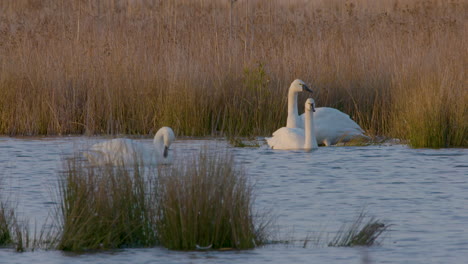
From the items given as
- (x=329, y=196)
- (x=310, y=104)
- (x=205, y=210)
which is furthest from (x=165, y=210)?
(x=310, y=104)

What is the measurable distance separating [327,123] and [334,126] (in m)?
0.10

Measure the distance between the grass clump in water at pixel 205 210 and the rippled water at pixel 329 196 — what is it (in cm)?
12

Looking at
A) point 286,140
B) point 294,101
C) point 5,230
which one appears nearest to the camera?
point 5,230

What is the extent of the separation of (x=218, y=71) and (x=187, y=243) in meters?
7.47

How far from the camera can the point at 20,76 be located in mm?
13398

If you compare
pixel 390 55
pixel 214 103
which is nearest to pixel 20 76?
pixel 214 103

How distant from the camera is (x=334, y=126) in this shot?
12383 mm

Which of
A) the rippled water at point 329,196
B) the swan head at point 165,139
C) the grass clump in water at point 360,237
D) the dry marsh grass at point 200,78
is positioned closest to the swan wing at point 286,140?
the rippled water at point 329,196

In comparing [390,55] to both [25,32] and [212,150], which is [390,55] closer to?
[25,32]

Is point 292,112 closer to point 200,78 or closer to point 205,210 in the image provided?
point 200,78

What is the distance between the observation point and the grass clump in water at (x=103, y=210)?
6.18 m

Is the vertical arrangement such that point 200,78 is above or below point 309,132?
above

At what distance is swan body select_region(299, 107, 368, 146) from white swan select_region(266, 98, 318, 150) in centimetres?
35

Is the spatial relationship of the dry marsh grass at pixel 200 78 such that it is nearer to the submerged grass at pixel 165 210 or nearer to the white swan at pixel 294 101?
the white swan at pixel 294 101
